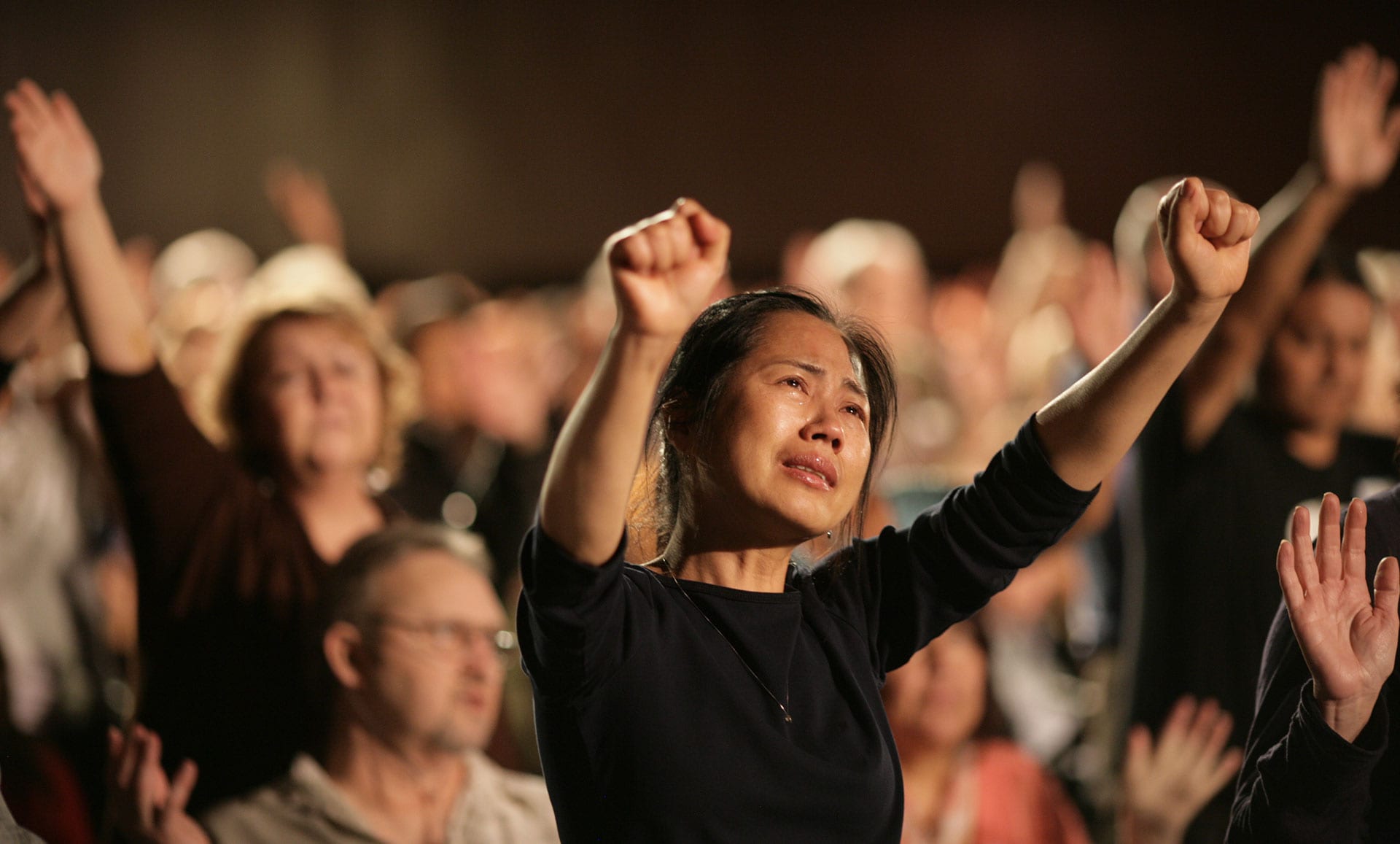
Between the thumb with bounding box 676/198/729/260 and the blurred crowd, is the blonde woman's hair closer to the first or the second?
the blurred crowd

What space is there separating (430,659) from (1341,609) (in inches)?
54.9

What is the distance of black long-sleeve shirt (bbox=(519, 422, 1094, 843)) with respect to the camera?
1093 millimetres

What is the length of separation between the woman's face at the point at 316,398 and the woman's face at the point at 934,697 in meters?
1.16

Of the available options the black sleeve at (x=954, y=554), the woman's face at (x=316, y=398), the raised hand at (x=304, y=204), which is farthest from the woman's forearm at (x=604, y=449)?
the raised hand at (x=304, y=204)

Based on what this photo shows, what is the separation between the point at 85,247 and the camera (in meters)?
2.00

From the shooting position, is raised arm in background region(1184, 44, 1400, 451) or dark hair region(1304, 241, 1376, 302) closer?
raised arm in background region(1184, 44, 1400, 451)

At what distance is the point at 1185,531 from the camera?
97.1 inches

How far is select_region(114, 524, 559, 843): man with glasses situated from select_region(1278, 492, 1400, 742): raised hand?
4.18 feet

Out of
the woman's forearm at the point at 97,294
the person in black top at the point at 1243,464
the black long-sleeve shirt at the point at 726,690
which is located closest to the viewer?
the black long-sleeve shirt at the point at 726,690

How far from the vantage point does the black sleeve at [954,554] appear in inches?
52.7

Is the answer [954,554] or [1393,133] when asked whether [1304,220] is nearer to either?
[1393,133]

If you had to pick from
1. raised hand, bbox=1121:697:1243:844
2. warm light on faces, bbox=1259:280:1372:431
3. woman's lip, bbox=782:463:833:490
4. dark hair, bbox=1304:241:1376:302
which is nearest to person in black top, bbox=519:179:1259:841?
woman's lip, bbox=782:463:833:490

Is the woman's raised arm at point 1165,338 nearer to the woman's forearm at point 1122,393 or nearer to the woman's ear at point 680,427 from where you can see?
the woman's forearm at point 1122,393

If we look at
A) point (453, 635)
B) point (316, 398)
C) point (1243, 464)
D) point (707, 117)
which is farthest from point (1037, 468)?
point (707, 117)
